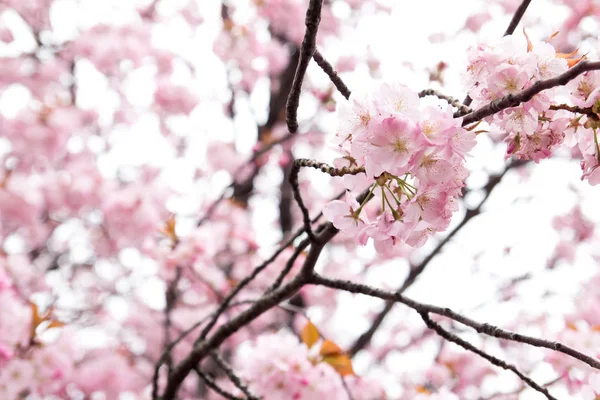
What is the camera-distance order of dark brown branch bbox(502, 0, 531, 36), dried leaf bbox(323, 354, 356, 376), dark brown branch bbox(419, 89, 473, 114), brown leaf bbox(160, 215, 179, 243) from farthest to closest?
1. brown leaf bbox(160, 215, 179, 243)
2. dried leaf bbox(323, 354, 356, 376)
3. dark brown branch bbox(502, 0, 531, 36)
4. dark brown branch bbox(419, 89, 473, 114)

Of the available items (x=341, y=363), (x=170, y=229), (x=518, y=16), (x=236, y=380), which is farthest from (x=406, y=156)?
(x=170, y=229)

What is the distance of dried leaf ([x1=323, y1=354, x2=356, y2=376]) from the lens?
162 centimetres

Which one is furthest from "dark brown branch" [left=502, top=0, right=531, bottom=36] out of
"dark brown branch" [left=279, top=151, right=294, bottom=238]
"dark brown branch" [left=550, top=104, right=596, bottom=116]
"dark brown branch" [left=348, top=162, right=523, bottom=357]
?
"dark brown branch" [left=279, top=151, right=294, bottom=238]

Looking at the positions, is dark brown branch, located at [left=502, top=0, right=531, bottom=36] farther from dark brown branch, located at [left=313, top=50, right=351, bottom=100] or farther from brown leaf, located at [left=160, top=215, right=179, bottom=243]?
brown leaf, located at [left=160, top=215, right=179, bottom=243]

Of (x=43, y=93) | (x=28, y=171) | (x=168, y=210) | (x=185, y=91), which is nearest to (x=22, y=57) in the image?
(x=43, y=93)

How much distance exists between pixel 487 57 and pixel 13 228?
4.12 m

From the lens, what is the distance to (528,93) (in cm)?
66

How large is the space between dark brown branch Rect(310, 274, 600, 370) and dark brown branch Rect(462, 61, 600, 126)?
0.39 meters

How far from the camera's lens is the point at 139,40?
5.16m

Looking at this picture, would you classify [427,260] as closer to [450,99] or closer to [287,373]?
[287,373]

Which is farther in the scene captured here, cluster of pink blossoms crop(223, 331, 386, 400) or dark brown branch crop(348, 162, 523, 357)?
dark brown branch crop(348, 162, 523, 357)

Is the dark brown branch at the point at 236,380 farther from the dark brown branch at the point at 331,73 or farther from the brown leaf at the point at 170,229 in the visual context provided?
the brown leaf at the point at 170,229

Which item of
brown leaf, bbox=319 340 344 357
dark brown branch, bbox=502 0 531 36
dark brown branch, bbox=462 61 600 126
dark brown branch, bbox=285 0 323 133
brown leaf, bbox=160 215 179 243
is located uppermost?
brown leaf, bbox=160 215 179 243

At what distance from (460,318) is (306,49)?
57 cm
